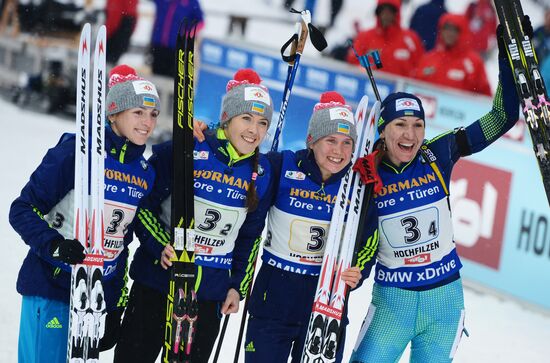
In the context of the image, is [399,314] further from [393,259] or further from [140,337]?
[140,337]

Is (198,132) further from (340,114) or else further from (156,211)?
(340,114)

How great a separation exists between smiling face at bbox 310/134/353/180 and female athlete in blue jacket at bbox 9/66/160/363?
2.68ft

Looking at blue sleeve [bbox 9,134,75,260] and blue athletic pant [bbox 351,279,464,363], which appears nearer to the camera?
blue sleeve [bbox 9,134,75,260]

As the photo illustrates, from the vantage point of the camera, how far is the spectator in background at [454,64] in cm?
970

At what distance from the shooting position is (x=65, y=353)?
4543mm

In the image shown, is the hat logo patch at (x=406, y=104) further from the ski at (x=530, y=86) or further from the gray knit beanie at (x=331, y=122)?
the ski at (x=530, y=86)

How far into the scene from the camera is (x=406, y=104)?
4.93 metres

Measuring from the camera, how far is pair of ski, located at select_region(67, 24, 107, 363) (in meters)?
4.41

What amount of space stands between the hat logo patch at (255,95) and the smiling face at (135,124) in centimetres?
46

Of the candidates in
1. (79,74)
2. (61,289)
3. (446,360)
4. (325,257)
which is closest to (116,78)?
(79,74)

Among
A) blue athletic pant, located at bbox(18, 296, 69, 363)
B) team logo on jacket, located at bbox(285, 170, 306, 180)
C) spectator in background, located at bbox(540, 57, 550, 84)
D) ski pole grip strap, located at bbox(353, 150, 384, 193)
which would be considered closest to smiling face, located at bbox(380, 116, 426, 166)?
ski pole grip strap, located at bbox(353, 150, 384, 193)

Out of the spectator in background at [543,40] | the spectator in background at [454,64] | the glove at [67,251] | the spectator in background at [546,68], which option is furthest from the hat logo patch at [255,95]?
the spectator in background at [543,40]

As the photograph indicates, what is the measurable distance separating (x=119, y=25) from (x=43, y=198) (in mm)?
9745

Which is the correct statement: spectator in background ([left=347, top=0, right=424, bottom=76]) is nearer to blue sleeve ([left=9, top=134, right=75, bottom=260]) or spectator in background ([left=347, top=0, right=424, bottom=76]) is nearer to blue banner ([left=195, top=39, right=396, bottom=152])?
blue banner ([left=195, top=39, right=396, bottom=152])
